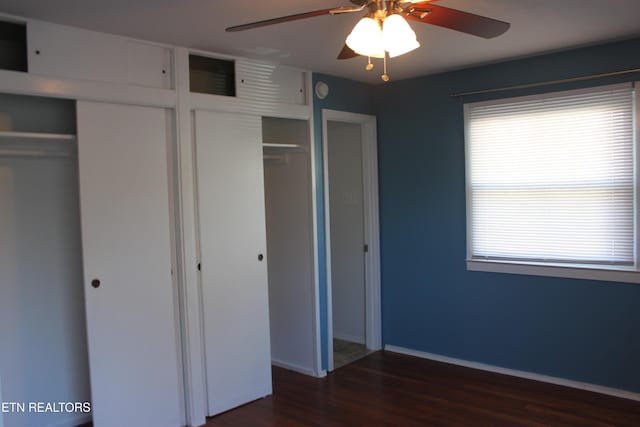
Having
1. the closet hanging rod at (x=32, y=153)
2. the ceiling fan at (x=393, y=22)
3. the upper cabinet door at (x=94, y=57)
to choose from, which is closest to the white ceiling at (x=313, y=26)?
the upper cabinet door at (x=94, y=57)

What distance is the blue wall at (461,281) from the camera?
3.48m

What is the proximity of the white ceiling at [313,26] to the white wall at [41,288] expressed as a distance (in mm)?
1001

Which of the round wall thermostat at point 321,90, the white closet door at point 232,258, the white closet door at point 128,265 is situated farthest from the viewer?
the round wall thermostat at point 321,90

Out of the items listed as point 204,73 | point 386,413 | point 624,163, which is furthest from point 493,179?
point 204,73

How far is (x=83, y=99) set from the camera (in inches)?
109

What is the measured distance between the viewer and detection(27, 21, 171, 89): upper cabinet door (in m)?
2.61

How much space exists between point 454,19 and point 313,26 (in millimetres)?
1021

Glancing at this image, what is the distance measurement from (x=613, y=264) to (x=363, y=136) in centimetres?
222

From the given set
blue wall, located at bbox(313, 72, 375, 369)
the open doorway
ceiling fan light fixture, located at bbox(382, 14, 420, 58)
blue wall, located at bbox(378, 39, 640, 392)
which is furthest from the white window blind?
ceiling fan light fixture, located at bbox(382, 14, 420, 58)

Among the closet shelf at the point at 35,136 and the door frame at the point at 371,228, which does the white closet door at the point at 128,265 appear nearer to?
the closet shelf at the point at 35,136

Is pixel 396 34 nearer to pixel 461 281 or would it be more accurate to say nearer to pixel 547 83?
pixel 547 83

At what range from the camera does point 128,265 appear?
9.71 feet

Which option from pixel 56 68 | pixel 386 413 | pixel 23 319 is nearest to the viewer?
pixel 56 68

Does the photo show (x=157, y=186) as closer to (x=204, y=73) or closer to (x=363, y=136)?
(x=204, y=73)
